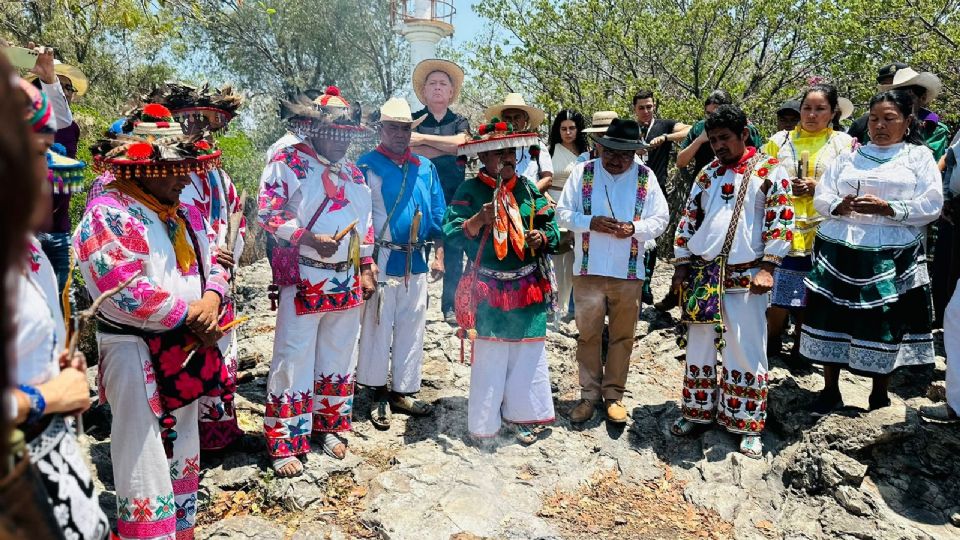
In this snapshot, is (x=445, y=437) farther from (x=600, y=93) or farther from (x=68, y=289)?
(x=600, y=93)

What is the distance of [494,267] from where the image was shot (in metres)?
4.82

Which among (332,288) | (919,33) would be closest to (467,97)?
(919,33)

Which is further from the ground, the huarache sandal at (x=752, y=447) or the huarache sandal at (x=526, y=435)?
the huarache sandal at (x=752, y=447)

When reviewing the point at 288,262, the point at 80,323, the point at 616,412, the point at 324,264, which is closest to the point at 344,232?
the point at 324,264

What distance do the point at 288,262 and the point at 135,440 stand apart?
1.48m

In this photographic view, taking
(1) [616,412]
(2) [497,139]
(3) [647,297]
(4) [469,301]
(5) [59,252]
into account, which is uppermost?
(2) [497,139]

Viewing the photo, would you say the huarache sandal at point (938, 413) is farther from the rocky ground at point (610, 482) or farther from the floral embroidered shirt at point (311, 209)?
the floral embroidered shirt at point (311, 209)

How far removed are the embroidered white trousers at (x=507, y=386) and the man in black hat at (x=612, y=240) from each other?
1.53ft

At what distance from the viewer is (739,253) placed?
4645 millimetres

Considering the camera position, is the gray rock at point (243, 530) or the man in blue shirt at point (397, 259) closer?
the gray rock at point (243, 530)

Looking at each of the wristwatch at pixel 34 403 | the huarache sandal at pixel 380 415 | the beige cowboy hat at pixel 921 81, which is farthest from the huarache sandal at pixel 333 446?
the beige cowboy hat at pixel 921 81

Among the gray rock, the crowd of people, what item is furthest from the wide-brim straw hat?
the gray rock

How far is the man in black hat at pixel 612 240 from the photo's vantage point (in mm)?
4996

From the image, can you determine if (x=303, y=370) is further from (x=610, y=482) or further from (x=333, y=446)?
(x=610, y=482)
